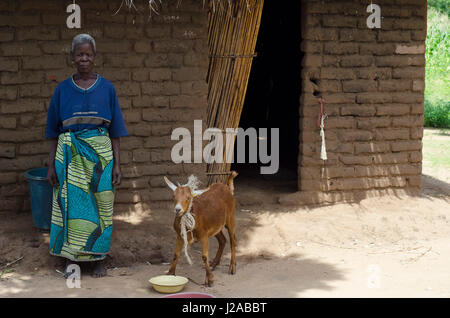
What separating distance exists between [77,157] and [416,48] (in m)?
3.98

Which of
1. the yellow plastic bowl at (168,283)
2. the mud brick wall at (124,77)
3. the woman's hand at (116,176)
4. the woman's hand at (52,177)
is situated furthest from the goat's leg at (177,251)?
the mud brick wall at (124,77)

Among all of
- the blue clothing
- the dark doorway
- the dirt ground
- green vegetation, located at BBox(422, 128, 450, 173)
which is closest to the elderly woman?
the blue clothing

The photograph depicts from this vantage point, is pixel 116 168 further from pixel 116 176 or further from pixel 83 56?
pixel 83 56

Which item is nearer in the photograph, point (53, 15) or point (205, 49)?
point (53, 15)

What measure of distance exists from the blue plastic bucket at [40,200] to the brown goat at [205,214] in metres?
1.27

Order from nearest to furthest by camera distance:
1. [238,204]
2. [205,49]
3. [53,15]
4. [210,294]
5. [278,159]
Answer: [210,294] → [53,15] → [205,49] → [238,204] → [278,159]

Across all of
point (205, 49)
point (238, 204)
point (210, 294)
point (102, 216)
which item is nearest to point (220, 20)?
point (205, 49)

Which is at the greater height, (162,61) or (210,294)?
(162,61)

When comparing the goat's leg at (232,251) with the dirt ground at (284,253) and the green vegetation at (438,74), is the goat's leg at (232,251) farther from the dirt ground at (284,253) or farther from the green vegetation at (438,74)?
the green vegetation at (438,74)

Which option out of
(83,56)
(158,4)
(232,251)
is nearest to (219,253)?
(232,251)

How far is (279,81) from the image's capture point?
960 centimetres

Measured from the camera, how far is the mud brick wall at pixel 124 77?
18.6 ft

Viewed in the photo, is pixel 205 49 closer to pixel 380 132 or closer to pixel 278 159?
pixel 380 132

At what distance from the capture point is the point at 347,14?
646 centimetres
